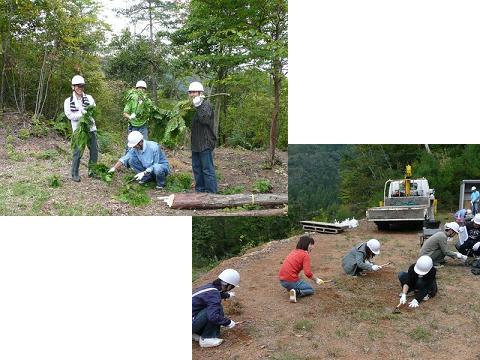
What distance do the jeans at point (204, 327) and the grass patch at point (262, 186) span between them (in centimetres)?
147

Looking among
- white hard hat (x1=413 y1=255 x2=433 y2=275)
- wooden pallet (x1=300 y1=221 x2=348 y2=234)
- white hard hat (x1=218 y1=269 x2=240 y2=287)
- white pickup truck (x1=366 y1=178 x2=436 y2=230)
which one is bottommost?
white hard hat (x1=218 y1=269 x2=240 y2=287)

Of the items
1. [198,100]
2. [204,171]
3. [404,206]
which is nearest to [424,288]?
[404,206]

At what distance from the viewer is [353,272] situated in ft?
18.1

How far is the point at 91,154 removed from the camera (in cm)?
608

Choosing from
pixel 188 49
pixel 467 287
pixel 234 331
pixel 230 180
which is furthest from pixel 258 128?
pixel 467 287

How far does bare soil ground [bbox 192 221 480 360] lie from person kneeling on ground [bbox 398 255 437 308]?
2.9 inches

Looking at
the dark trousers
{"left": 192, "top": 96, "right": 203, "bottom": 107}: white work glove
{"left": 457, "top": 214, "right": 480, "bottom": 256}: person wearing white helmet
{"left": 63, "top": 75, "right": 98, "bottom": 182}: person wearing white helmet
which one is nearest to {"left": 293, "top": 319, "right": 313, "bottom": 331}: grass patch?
the dark trousers

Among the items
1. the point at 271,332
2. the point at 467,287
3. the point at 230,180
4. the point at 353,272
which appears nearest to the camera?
the point at 271,332

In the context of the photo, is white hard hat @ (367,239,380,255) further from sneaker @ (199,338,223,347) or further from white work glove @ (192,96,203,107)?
white work glove @ (192,96,203,107)

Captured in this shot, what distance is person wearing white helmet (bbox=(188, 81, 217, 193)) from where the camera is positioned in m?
5.86

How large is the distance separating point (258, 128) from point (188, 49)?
1.13 m

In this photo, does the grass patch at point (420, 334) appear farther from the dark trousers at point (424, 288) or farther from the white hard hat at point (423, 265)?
the white hard hat at point (423, 265)

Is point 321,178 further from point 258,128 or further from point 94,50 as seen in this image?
point 94,50

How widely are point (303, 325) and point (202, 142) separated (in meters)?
2.19
